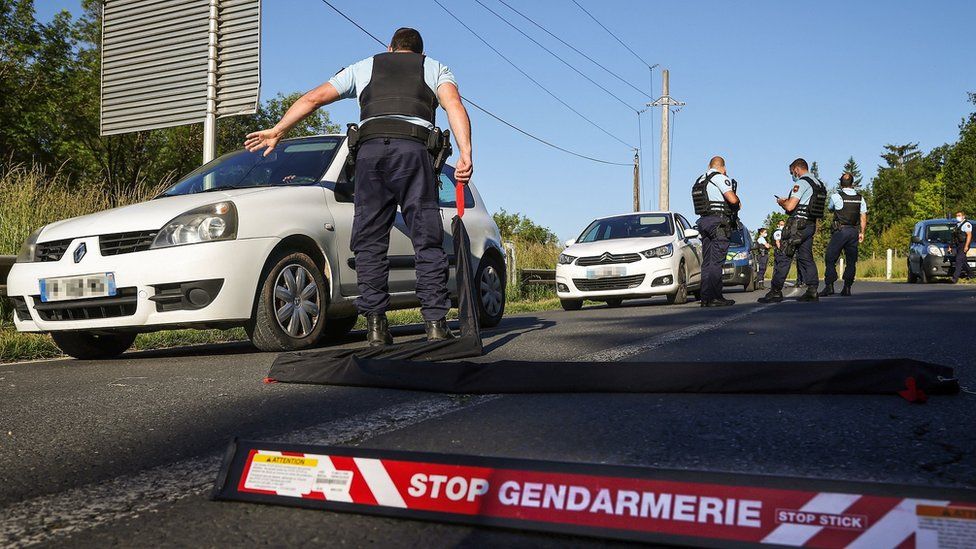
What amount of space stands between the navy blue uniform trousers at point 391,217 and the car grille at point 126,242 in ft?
4.29

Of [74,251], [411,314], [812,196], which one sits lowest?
[411,314]

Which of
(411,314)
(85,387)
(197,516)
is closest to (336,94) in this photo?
(85,387)

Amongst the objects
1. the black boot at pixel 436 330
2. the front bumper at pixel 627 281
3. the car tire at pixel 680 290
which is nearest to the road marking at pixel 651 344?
the black boot at pixel 436 330

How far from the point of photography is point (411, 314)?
A: 1052 centimetres

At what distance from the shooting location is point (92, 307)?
220 inches

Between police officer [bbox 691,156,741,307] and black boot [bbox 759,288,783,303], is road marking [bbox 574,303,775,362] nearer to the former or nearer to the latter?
police officer [bbox 691,156,741,307]

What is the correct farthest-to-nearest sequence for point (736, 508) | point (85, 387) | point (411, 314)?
point (411, 314), point (85, 387), point (736, 508)

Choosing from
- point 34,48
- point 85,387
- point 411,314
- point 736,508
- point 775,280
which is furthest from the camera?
point 34,48

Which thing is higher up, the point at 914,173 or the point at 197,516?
the point at 914,173

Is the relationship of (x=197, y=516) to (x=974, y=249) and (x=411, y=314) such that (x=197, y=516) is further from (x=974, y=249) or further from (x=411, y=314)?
(x=974, y=249)

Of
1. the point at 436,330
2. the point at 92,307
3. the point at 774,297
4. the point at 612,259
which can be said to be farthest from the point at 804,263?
the point at 92,307

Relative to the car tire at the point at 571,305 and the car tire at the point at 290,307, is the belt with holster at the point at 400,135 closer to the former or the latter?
the car tire at the point at 290,307

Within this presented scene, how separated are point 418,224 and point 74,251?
7.23 ft

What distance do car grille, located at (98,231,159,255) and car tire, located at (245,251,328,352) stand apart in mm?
737
